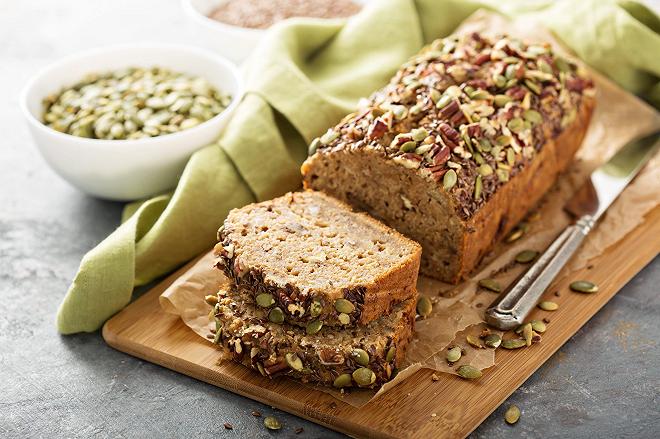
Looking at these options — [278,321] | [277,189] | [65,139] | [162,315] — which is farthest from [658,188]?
[65,139]

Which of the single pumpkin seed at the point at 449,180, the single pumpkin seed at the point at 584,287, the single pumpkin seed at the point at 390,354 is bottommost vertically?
the single pumpkin seed at the point at 584,287

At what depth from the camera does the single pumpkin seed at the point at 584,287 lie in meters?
4.32

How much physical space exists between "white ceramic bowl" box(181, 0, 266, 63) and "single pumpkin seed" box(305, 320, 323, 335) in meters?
2.58

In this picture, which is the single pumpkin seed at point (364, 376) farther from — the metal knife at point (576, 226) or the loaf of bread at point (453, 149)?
the loaf of bread at point (453, 149)

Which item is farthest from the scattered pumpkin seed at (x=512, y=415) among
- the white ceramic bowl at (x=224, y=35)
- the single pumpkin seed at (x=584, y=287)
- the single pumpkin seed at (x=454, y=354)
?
the white ceramic bowl at (x=224, y=35)

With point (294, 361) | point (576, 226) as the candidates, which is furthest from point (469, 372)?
point (576, 226)

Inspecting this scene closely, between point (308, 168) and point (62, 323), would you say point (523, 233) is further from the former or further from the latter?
point (62, 323)

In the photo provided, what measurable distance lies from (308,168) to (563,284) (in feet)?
4.46

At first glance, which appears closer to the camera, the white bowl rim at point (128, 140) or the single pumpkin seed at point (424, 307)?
the single pumpkin seed at point (424, 307)

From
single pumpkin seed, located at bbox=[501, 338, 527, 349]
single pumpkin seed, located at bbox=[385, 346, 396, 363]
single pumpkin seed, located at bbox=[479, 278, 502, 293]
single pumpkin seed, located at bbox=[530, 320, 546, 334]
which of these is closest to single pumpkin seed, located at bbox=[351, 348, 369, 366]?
single pumpkin seed, located at bbox=[385, 346, 396, 363]

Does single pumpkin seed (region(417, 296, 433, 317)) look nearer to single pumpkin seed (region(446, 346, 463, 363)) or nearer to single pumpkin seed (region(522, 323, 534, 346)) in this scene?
single pumpkin seed (region(446, 346, 463, 363))

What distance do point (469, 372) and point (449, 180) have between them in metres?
0.89

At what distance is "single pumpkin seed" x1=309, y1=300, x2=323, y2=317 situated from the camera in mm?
3666

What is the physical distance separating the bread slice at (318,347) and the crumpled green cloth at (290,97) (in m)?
0.72
